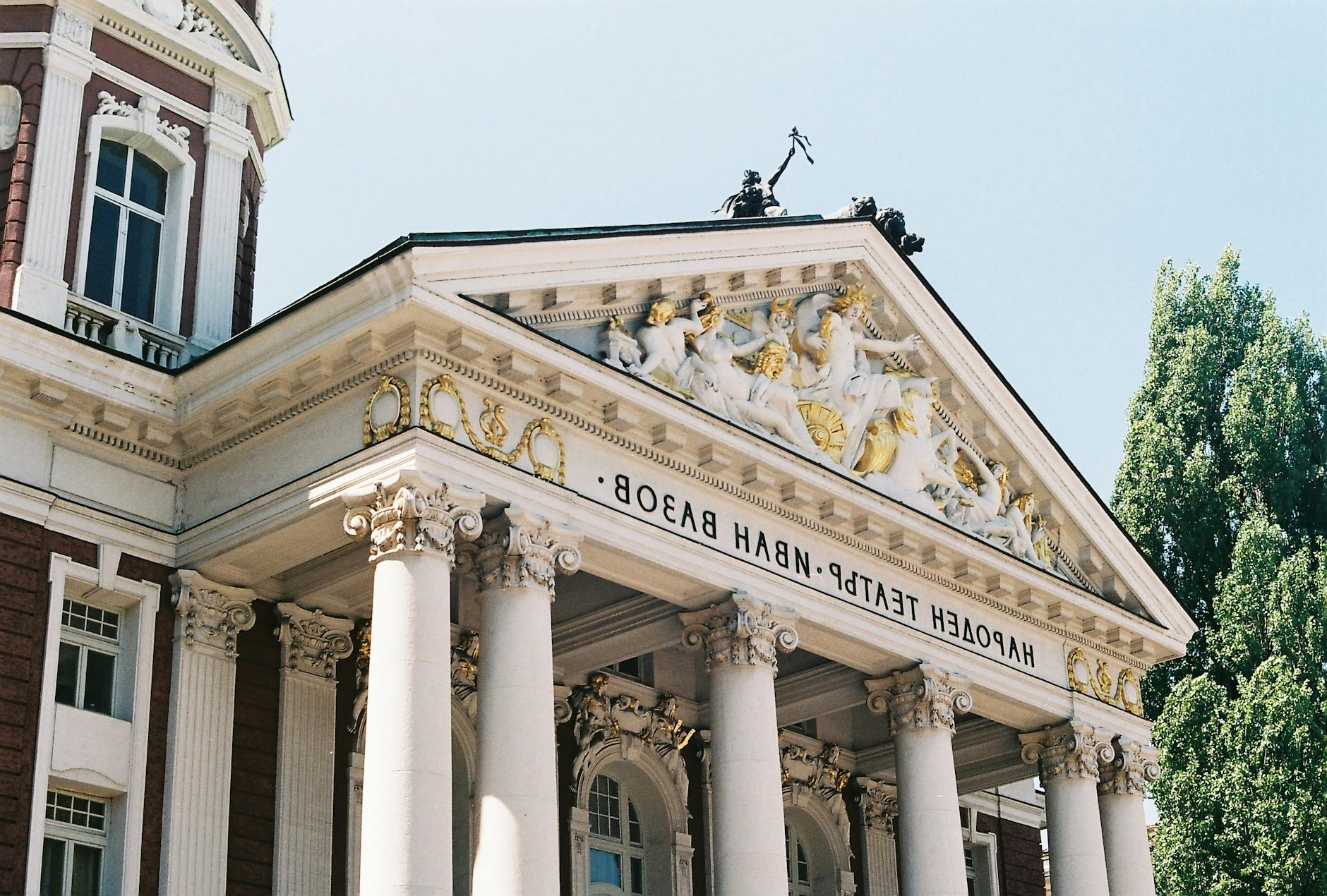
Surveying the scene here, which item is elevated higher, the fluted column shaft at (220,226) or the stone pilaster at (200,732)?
the fluted column shaft at (220,226)

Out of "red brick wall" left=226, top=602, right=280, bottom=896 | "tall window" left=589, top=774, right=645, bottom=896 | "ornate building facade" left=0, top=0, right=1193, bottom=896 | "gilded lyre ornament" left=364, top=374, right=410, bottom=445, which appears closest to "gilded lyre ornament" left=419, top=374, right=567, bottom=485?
"ornate building facade" left=0, top=0, right=1193, bottom=896

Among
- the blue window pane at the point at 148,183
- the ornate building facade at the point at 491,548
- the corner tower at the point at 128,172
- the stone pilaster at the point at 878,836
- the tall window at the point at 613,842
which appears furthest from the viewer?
the stone pilaster at the point at 878,836

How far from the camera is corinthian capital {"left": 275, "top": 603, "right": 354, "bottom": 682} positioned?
25.0 m

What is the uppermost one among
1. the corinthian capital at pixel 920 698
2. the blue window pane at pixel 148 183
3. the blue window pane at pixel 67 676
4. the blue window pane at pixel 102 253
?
the blue window pane at pixel 148 183

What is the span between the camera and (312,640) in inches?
995

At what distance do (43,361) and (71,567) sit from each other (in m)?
2.52

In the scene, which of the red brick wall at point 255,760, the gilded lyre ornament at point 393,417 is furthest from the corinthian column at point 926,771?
the gilded lyre ornament at point 393,417

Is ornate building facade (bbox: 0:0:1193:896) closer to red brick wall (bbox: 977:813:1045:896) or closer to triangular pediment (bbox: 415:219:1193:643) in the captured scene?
triangular pediment (bbox: 415:219:1193:643)

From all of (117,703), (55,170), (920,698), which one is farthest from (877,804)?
(55,170)

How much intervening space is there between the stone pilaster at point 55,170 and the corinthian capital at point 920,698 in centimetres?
1301

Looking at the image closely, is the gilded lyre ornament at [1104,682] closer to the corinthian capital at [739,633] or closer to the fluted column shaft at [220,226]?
the corinthian capital at [739,633]

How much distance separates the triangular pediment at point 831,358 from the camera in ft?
80.1

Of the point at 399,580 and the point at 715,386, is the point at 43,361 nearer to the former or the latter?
the point at 399,580

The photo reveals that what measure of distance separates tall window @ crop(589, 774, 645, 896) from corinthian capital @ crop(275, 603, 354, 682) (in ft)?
19.3
